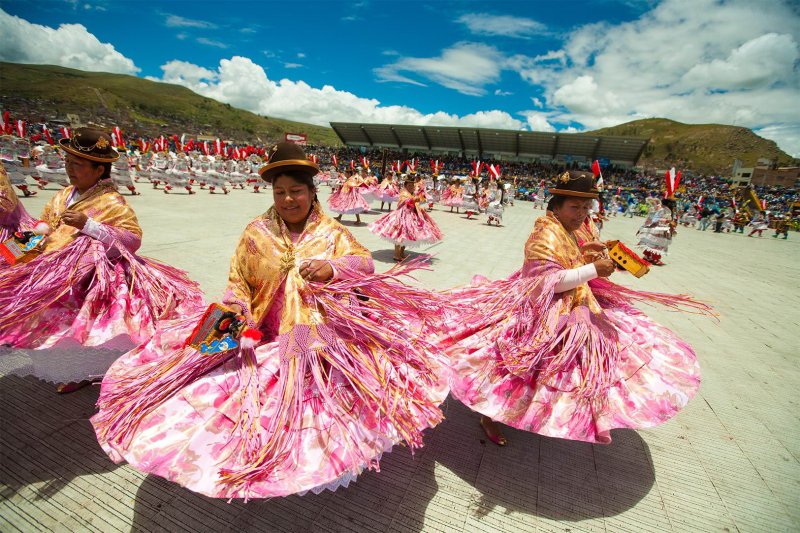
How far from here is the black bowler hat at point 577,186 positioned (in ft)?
8.54

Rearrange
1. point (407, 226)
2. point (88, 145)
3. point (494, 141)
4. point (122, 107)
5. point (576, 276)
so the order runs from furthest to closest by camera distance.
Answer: point (122, 107) < point (494, 141) < point (407, 226) < point (88, 145) < point (576, 276)

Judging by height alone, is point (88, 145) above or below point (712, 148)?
below

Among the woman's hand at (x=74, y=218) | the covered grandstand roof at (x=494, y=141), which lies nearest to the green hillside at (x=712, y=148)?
the covered grandstand roof at (x=494, y=141)

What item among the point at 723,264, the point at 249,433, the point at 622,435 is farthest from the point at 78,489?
the point at 723,264

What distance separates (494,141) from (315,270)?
50.1 metres

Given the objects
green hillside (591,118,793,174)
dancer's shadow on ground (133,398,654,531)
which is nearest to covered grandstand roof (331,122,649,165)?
dancer's shadow on ground (133,398,654,531)

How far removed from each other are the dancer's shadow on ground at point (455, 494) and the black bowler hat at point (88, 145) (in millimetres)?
2456

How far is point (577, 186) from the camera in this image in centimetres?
264

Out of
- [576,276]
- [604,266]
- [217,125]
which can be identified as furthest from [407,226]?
[217,125]

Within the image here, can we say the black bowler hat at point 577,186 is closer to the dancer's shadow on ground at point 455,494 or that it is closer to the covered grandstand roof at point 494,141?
the dancer's shadow on ground at point 455,494

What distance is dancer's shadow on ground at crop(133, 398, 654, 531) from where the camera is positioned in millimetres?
2119

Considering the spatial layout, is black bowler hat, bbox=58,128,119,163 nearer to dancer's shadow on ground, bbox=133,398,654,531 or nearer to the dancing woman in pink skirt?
dancer's shadow on ground, bbox=133,398,654,531

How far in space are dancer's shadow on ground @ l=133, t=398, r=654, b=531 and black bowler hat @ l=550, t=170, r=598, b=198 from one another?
1.97 metres

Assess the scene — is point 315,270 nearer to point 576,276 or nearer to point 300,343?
point 300,343
